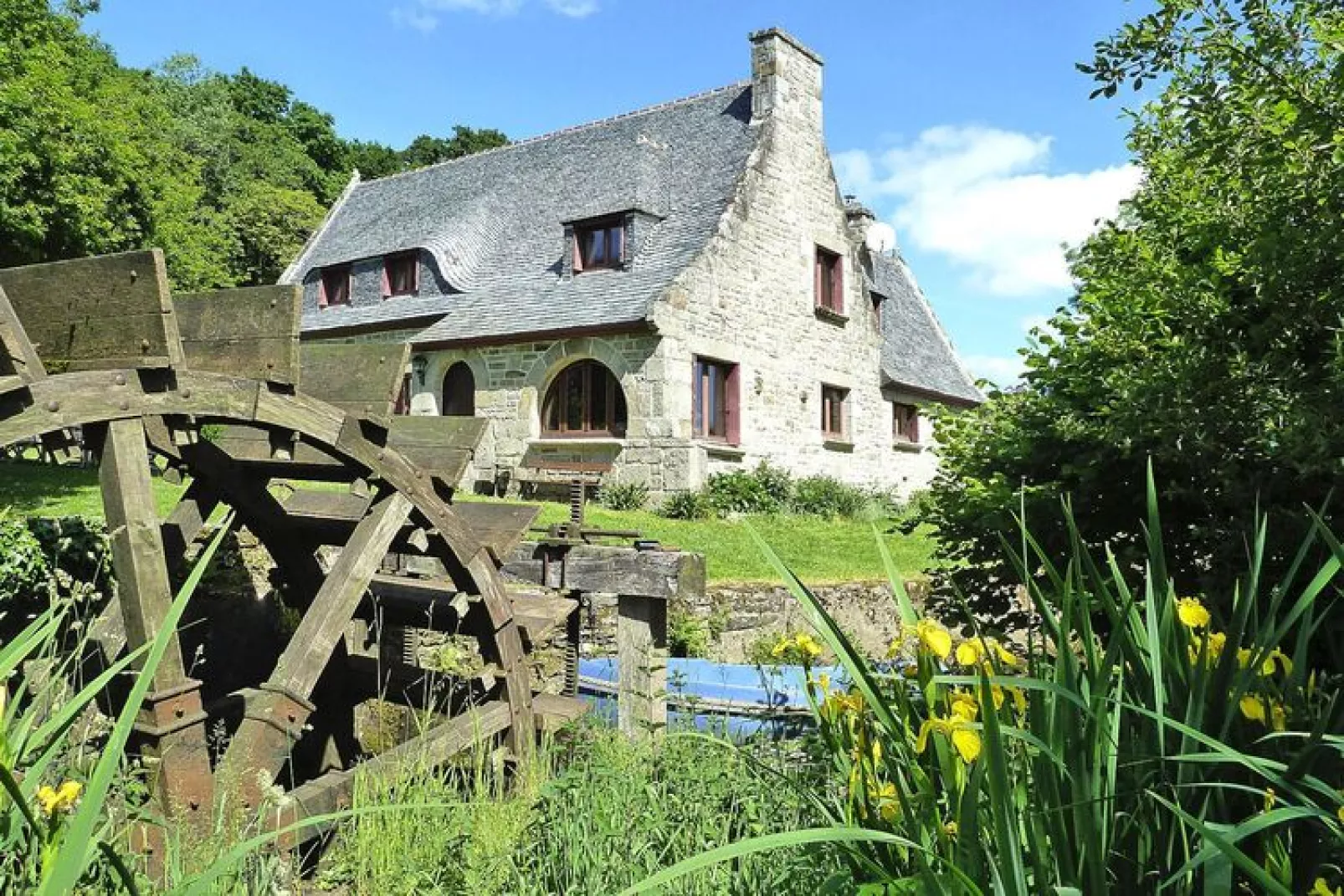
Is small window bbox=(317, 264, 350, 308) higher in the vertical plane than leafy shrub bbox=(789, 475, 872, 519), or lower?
higher

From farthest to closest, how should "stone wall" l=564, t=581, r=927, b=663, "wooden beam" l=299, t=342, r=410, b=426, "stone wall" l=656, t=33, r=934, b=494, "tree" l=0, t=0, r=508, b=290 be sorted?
"stone wall" l=656, t=33, r=934, b=494, "tree" l=0, t=0, r=508, b=290, "stone wall" l=564, t=581, r=927, b=663, "wooden beam" l=299, t=342, r=410, b=426

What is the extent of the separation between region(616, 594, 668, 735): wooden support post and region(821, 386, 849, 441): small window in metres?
15.1

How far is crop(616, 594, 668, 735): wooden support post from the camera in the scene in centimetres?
478

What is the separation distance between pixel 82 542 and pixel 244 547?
1.27m

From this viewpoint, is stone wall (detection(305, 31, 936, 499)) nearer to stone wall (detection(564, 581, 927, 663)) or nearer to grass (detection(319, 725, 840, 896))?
stone wall (detection(564, 581, 927, 663))

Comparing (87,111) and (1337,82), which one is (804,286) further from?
(1337,82)

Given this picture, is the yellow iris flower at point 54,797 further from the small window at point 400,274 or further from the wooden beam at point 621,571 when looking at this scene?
the small window at point 400,274

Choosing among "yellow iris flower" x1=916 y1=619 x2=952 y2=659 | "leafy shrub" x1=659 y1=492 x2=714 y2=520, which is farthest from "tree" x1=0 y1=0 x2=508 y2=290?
"yellow iris flower" x1=916 y1=619 x2=952 y2=659

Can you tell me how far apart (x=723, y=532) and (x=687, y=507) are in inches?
64.4

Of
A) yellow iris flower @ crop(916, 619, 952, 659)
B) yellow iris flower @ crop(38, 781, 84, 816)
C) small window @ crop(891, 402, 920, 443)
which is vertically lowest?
yellow iris flower @ crop(38, 781, 84, 816)

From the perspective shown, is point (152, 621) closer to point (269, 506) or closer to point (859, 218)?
point (269, 506)

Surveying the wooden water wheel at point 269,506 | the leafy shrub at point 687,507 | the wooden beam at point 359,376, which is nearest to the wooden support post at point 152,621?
the wooden water wheel at point 269,506

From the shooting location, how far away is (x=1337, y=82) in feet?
9.66

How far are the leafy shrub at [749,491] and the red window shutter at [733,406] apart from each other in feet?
2.26
